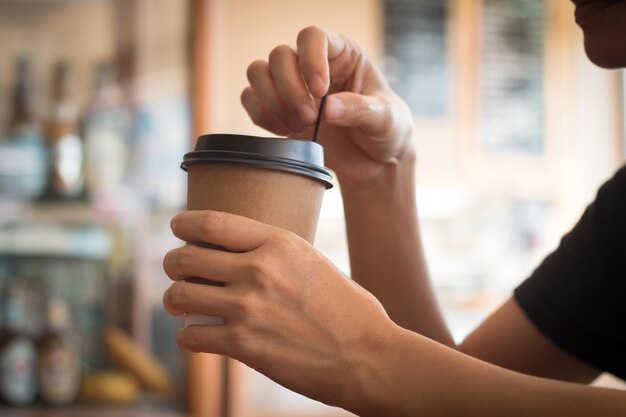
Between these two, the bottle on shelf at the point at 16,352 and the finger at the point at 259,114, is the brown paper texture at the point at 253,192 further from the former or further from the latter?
the bottle on shelf at the point at 16,352

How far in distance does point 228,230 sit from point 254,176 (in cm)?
7

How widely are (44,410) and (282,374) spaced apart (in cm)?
146

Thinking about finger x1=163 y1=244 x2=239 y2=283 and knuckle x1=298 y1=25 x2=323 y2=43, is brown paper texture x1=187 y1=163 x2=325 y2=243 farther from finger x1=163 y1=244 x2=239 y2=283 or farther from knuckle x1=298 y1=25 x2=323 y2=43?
knuckle x1=298 y1=25 x2=323 y2=43

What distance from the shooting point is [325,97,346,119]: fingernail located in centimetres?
84

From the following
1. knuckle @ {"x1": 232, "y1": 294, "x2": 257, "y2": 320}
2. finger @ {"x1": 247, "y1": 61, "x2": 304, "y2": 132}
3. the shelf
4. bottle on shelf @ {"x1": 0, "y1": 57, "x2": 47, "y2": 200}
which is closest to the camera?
knuckle @ {"x1": 232, "y1": 294, "x2": 257, "y2": 320}

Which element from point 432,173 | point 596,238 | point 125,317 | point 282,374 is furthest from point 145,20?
point 282,374

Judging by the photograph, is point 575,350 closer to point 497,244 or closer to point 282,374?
point 282,374

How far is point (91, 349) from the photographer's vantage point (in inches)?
78.6

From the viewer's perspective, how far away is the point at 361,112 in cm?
92

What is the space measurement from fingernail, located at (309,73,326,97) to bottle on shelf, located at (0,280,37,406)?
142 centimetres

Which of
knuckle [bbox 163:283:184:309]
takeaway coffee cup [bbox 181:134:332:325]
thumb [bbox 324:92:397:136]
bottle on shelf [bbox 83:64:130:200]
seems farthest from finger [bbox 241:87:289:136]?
bottle on shelf [bbox 83:64:130:200]

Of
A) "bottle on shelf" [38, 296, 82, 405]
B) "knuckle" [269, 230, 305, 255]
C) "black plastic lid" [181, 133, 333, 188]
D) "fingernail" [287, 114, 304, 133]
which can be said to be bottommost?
"bottle on shelf" [38, 296, 82, 405]

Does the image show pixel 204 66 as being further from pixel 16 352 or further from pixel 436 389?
pixel 436 389

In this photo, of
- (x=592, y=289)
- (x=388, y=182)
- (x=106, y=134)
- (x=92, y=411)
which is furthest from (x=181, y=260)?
(x=106, y=134)
